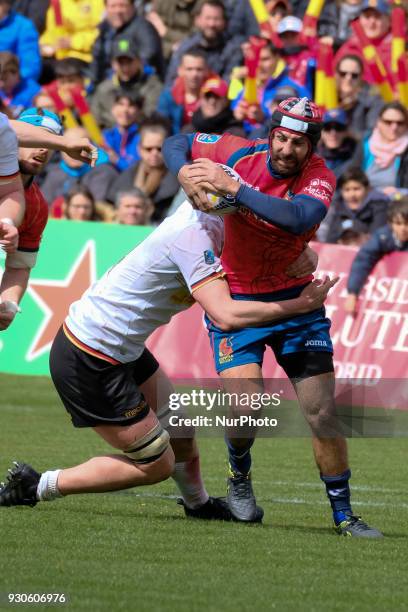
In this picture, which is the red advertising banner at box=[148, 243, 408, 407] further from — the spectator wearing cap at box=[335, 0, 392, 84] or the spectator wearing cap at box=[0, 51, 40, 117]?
the spectator wearing cap at box=[0, 51, 40, 117]

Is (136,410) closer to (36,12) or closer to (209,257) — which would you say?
(209,257)

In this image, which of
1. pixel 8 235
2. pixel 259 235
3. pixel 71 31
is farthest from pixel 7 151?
pixel 71 31

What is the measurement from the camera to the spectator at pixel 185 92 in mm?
16656

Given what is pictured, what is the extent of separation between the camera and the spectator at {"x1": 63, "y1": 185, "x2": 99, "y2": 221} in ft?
50.5

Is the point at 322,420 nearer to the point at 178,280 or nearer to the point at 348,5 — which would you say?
the point at 178,280

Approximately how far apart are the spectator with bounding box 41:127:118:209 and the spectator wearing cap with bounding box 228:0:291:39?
2.39 m

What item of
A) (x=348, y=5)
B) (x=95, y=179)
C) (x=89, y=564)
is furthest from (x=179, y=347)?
(x=89, y=564)

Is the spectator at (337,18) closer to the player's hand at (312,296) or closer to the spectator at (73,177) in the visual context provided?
the spectator at (73,177)

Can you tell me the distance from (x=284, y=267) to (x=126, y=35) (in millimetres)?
11266

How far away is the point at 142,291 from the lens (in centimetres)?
744

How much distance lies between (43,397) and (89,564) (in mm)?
7463

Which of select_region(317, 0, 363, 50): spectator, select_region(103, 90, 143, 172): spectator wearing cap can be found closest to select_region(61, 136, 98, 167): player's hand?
select_region(103, 90, 143, 172): spectator wearing cap

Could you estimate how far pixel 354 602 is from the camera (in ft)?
18.9

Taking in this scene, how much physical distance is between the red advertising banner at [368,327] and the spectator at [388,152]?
1.18 m
